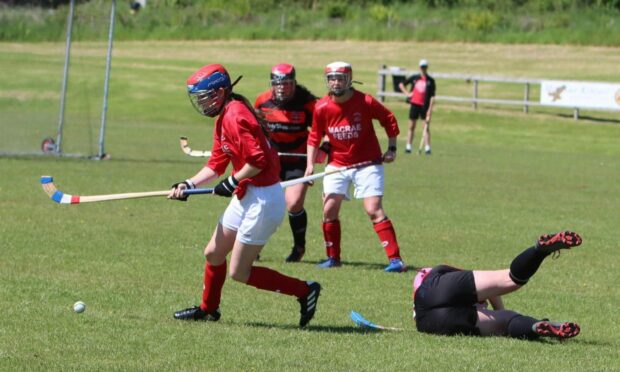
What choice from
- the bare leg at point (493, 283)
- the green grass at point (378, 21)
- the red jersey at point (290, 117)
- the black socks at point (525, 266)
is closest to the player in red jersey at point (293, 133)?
the red jersey at point (290, 117)

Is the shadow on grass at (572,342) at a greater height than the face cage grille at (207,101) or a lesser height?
lesser

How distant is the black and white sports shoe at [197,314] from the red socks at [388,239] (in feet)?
11.9

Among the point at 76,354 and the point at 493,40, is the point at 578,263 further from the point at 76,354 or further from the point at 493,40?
the point at 493,40

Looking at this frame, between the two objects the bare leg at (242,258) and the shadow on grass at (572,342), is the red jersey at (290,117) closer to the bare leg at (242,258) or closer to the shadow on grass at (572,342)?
the bare leg at (242,258)

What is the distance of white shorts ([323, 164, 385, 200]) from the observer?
1254cm

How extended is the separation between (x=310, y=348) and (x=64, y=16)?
2013 centimetres

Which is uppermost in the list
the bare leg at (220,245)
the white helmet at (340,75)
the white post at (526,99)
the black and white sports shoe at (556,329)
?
the white helmet at (340,75)

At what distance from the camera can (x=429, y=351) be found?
7.95 metres

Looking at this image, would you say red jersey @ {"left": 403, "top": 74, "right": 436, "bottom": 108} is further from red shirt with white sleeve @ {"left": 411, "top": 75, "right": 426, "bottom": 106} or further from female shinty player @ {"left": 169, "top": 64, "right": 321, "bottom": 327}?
female shinty player @ {"left": 169, "top": 64, "right": 321, "bottom": 327}

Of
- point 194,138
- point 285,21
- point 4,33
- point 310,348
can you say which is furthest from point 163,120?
point 310,348

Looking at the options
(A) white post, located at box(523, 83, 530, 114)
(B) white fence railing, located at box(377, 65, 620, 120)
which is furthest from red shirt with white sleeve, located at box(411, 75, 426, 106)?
(A) white post, located at box(523, 83, 530, 114)

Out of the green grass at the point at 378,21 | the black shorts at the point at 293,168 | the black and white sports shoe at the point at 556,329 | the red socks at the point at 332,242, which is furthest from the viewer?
the green grass at the point at 378,21

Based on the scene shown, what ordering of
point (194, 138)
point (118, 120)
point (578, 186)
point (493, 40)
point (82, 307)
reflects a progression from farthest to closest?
point (493, 40), point (118, 120), point (194, 138), point (578, 186), point (82, 307)

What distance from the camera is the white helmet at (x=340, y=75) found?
1201 centimetres
